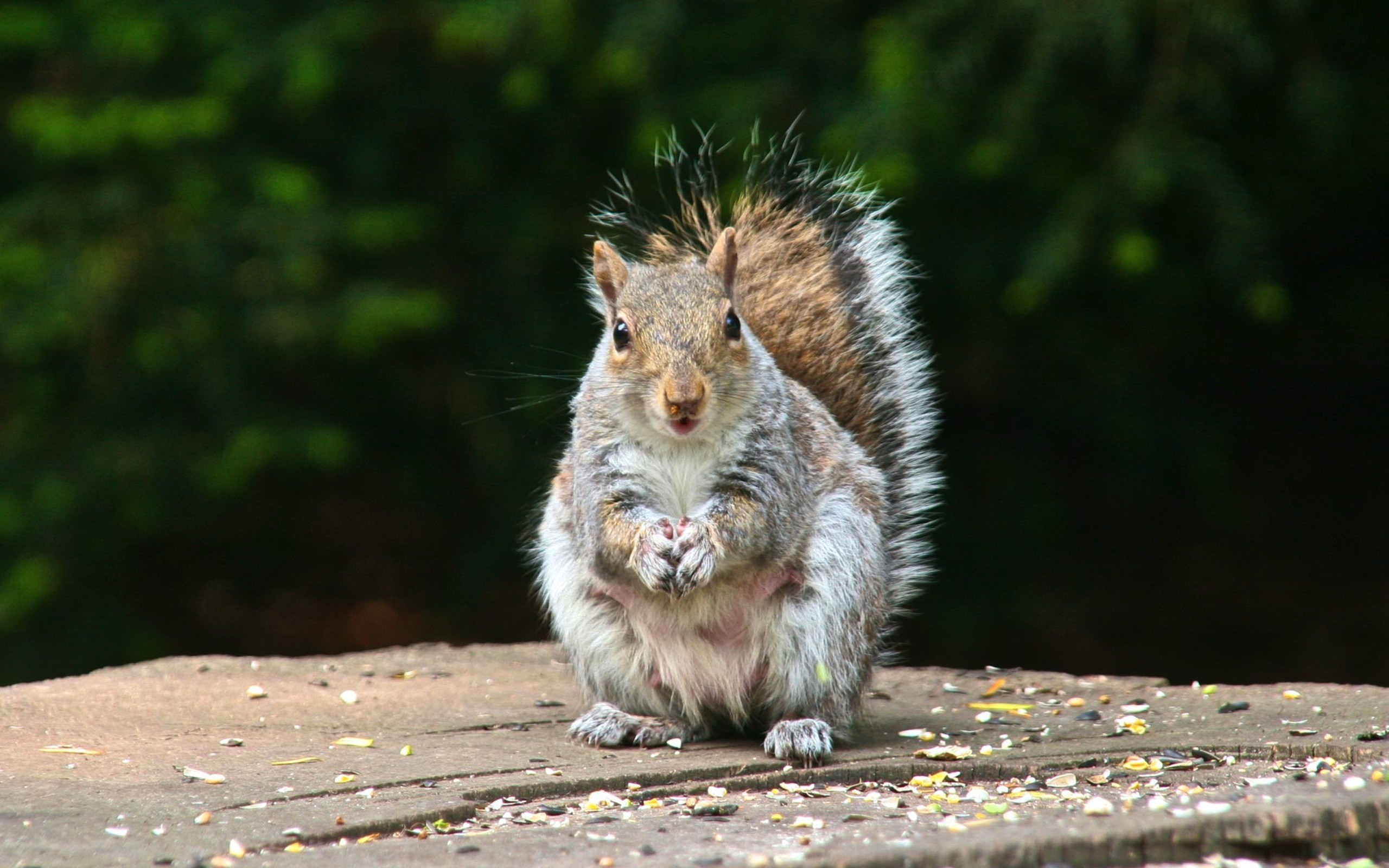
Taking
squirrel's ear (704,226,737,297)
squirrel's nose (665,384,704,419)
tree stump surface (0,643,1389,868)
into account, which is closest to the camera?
tree stump surface (0,643,1389,868)

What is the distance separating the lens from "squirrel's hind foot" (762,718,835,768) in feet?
8.07

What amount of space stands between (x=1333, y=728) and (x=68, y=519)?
124 inches

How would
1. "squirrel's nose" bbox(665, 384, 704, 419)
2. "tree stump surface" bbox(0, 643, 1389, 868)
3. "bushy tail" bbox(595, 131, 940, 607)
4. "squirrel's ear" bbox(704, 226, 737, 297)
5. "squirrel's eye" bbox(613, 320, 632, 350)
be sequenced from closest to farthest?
"tree stump surface" bbox(0, 643, 1389, 868)
"squirrel's nose" bbox(665, 384, 704, 419)
"squirrel's eye" bbox(613, 320, 632, 350)
"squirrel's ear" bbox(704, 226, 737, 297)
"bushy tail" bbox(595, 131, 940, 607)

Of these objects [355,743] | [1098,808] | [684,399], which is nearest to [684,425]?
[684,399]

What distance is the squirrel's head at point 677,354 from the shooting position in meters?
2.47

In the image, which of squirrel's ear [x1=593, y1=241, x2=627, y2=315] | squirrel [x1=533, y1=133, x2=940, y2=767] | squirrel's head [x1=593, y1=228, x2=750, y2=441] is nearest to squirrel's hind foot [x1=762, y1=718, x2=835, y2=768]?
squirrel [x1=533, y1=133, x2=940, y2=767]

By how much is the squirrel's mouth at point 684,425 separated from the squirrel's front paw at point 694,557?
0.48ft

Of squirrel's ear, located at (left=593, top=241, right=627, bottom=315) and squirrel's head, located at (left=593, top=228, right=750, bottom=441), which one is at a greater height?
squirrel's ear, located at (left=593, top=241, right=627, bottom=315)

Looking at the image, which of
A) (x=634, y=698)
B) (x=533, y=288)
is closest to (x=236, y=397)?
(x=533, y=288)

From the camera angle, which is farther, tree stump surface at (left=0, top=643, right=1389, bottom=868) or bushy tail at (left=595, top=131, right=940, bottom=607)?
bushy tail at (left=595, top=131, right=940, bottom=607)

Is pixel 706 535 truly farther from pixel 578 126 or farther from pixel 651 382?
pixel 578 126

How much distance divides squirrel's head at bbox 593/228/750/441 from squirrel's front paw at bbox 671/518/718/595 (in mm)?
158

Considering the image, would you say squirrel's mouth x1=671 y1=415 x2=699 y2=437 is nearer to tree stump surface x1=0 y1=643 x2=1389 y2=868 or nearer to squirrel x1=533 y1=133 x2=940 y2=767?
squirrel x1=533 y1=133 x2=940 y2=767

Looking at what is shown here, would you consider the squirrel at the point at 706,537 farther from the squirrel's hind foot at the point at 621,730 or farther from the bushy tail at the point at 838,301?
the bushy tail at the point at 838,301
